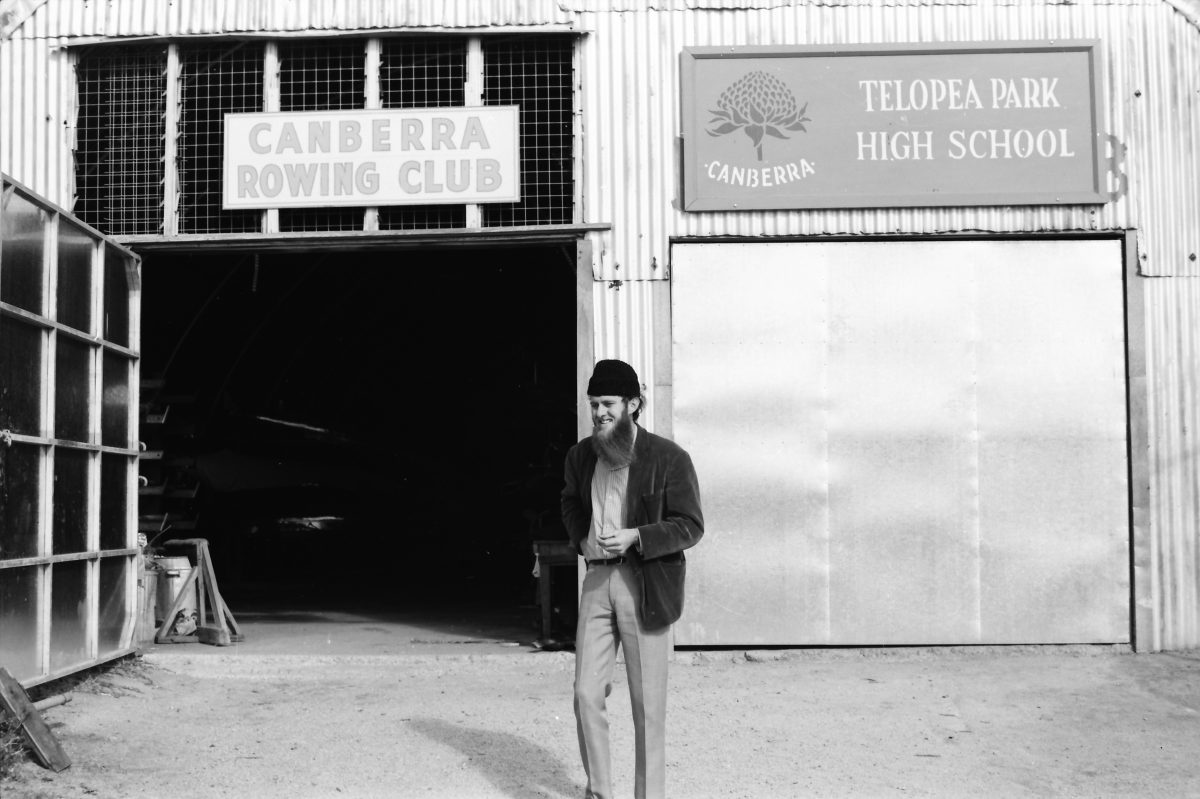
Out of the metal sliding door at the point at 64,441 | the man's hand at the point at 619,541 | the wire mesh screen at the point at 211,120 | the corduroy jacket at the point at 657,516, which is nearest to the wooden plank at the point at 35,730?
the metal sliding door at the point at 64,441

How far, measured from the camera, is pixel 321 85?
30.0ft

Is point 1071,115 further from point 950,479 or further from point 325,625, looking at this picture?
point 325,625

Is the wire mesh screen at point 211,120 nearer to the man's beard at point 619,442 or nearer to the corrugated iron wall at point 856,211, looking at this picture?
the corrugated iron wall at point 856,211

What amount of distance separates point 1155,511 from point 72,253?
7581 mm

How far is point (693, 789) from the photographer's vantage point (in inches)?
225

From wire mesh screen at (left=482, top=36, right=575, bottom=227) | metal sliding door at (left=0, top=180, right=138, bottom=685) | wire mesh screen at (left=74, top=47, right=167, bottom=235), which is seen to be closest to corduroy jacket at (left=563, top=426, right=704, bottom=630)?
metal sliding door at (left=0, top=180, right=138, bottom=685)

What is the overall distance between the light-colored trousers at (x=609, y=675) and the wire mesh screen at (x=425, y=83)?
4609 millimetres

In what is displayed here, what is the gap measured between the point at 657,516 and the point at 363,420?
16667 mm

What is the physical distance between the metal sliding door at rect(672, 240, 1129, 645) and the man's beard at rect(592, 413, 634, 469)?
365 cm

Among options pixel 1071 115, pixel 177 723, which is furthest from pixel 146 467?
pixel 1071 115

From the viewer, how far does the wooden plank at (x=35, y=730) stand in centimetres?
585

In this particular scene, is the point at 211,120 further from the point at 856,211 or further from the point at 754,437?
the point at 856,211

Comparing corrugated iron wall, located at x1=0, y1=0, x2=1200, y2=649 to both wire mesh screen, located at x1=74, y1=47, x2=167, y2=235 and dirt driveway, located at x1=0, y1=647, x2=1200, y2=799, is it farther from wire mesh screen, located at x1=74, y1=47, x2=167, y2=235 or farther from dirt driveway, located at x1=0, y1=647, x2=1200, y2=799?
dirt driveway, located at x1=0, y1=647, x2=1200, y2=799

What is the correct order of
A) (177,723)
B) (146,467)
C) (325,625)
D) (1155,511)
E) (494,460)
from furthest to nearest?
1. (494,460)
2. (146,467)
3. (325,625)
4. (1155,511)
5. (177,723)
